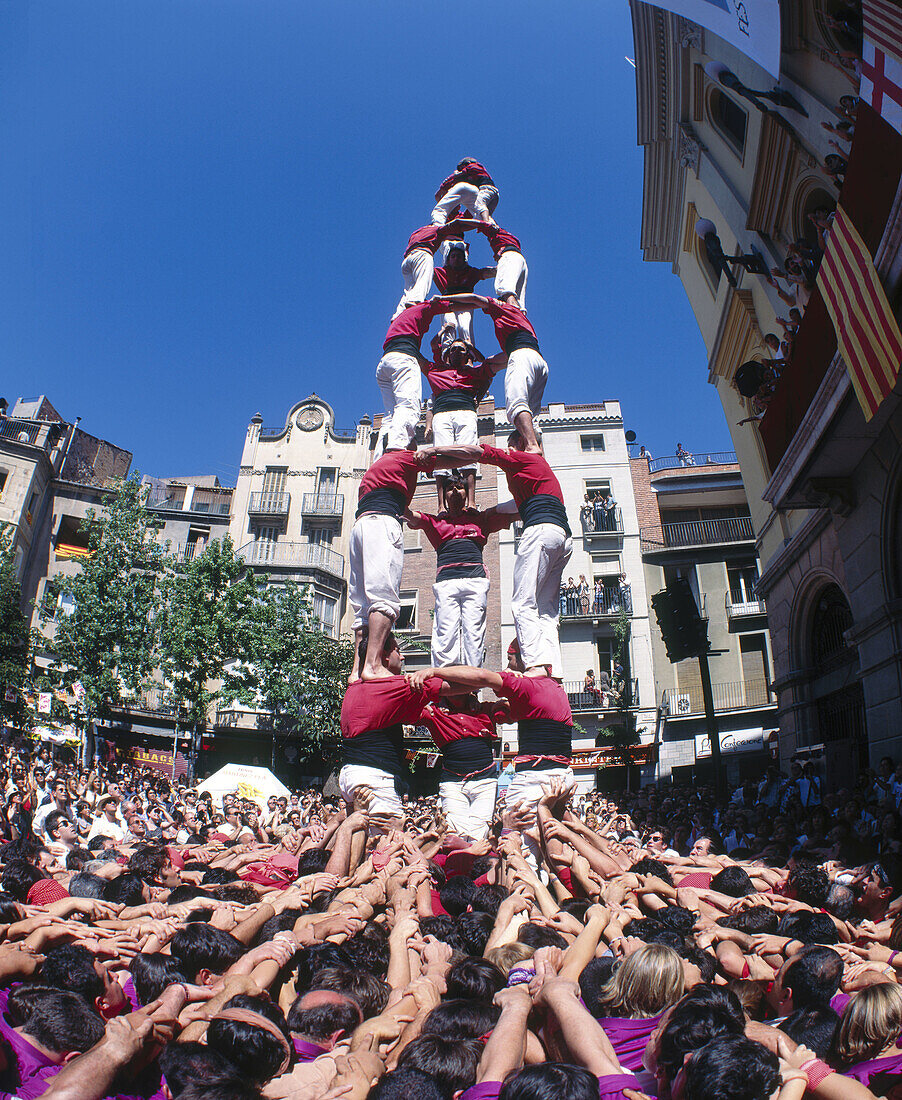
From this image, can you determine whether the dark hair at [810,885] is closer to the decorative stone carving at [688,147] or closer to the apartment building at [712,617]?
the decorative stone carving at [688,147]

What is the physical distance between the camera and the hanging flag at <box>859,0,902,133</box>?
23.1 ft

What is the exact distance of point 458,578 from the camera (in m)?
6.98

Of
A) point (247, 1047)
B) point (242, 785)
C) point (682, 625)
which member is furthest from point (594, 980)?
point (242, 785)

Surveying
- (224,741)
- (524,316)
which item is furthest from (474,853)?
(224,741)

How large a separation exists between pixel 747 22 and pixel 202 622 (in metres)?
21.3

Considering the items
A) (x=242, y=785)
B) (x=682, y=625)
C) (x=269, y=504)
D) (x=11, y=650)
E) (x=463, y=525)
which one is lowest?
(x=242, y=785)

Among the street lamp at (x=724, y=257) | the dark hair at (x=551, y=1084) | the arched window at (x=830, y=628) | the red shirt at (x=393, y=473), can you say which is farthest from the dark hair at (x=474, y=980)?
the street lamp at (x=724, y=257)

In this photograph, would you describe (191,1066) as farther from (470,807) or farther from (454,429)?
(454,429)

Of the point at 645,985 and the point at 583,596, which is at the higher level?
the point at 583,596

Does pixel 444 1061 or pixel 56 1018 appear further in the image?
pixel 56 1018

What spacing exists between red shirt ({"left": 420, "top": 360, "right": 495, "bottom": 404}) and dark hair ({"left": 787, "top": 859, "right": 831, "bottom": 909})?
5141 mm

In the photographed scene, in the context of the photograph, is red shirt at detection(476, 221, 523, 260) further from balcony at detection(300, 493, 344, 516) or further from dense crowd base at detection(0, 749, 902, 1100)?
balcony at detection(300, 493, 344, 516)

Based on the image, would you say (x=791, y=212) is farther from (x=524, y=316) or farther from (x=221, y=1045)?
(x=221, y=1045)

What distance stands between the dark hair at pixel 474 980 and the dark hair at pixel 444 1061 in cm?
54
